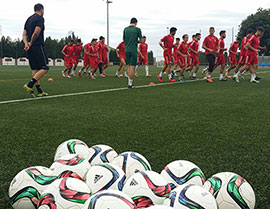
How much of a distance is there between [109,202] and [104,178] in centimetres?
49

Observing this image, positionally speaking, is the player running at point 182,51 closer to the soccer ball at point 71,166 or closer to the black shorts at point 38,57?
the black shorts at point 38,57

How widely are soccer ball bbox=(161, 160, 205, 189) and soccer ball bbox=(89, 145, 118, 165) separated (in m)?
0.58

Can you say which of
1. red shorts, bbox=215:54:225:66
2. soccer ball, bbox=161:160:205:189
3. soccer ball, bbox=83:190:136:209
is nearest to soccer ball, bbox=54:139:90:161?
soccer ball, bbox=161:160:205:189

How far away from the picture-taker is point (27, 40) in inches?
295

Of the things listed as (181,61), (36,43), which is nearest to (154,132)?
(36,43)

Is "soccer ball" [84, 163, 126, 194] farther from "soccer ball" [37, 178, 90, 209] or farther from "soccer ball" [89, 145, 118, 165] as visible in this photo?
"soccer ball" [89, 145, 118, 165]

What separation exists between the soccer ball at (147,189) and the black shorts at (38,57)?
6.16 m

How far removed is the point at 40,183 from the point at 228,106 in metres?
4.98

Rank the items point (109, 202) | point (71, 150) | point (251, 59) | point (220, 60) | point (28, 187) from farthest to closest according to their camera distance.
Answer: point (220, 60), point (251, 59), point (71, 150), point (28, 187), point (109, 202)

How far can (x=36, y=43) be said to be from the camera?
295 inches

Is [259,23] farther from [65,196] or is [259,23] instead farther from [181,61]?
[65,196]

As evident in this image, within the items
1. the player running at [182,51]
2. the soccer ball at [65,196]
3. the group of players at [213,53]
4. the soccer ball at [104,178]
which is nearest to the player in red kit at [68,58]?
the group of players at [213,53]

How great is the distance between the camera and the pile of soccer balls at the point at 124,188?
5.65 ft

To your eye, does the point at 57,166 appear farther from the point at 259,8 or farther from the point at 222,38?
the point at 259,8
